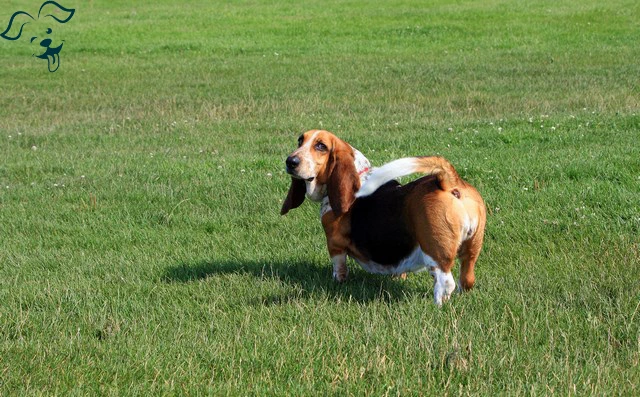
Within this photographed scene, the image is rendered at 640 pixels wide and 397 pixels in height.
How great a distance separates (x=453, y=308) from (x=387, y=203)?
935 mm

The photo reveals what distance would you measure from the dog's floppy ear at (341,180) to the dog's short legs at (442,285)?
0.89 metres

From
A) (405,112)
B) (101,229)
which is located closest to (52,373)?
(101,229)

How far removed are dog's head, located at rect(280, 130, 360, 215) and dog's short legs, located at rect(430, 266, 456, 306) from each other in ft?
2.94

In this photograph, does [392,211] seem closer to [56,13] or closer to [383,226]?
[383,226]

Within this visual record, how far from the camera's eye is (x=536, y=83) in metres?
16.5

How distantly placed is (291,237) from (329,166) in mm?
1616

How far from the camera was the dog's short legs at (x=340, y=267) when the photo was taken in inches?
244

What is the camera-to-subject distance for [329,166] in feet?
20.2

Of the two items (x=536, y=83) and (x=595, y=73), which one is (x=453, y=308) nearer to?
(x=536, y=83)

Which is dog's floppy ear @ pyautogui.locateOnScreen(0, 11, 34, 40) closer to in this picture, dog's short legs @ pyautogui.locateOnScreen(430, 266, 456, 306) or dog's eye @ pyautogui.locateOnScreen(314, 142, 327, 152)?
dog's eye @ pyautogui.locateOnScreen(314, 142, 327, 152)

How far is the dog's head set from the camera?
5969 mm

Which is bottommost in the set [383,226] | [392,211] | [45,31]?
[45,31]

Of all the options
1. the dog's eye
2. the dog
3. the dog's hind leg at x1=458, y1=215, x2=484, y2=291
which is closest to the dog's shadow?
the dog

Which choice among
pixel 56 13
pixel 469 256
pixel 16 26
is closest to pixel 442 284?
pixel 469 256
